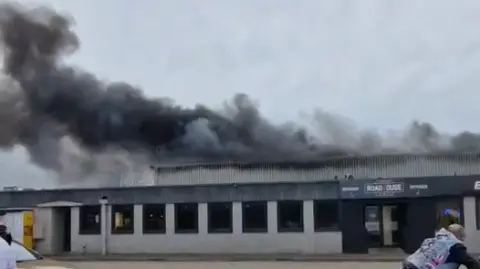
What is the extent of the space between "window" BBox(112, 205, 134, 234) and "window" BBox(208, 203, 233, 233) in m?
3.84

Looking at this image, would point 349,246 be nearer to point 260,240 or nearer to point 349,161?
point 260,240

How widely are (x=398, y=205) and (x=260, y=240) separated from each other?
612 centimetres

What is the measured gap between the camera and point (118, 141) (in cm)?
4178

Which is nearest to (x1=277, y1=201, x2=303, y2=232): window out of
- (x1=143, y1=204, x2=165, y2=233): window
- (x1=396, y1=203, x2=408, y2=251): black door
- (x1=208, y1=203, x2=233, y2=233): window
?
(x1=208, y1=203, x2=233, y2=233): window

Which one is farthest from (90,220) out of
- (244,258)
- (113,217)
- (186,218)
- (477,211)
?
(477,211)

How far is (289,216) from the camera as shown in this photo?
3275 cm

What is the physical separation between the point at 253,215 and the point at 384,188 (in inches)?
231

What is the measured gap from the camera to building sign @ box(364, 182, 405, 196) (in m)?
31.3

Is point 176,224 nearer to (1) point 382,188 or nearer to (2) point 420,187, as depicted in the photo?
(1) point 382,188

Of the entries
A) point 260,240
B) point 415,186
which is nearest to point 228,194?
point 260,240

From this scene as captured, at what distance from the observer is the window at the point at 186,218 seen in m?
33.9

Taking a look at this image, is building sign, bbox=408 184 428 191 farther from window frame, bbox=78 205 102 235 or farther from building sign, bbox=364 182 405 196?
window frame, bbox=78 205 102 235

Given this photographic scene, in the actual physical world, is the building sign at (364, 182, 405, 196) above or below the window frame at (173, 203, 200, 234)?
above

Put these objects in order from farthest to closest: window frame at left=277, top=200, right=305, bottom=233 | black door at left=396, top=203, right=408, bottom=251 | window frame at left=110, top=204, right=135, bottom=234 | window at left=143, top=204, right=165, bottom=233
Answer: window frame at left=110, top=204, right=135, bottom=234, window at left=143, top=204, right=165, bottom=233, window frame at left=277, top=200, right=305, bottom=233, black door at left=396, top=203, right=408, bottom=251
